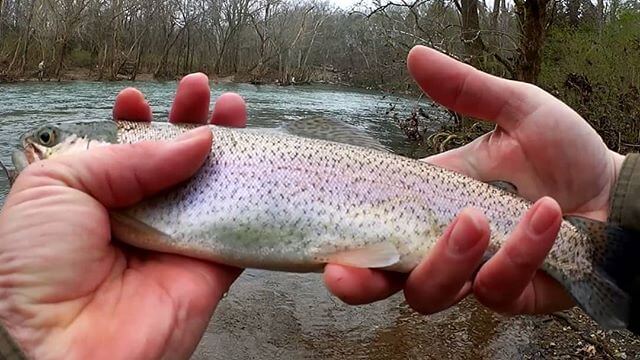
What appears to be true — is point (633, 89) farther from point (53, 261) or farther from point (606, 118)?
point (53, 261)

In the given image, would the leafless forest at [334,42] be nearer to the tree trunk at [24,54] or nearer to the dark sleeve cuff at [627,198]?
the tree trunk at [24,54]

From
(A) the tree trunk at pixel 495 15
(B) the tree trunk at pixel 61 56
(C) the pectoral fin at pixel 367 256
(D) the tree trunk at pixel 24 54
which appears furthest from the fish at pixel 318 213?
(B) the tree trunk at pixel 61 56

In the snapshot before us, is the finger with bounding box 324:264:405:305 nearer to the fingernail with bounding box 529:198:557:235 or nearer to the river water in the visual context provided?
the fingernail with bounding box 529:198:557:235

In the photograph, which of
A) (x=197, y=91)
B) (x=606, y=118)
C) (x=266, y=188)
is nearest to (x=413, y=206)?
(x=266, y=188)

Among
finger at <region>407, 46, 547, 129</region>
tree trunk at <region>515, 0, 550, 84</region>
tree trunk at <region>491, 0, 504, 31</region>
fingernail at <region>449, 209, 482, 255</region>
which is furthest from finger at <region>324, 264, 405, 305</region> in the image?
tree trunk at <region>491, 0, 504, 31</region>

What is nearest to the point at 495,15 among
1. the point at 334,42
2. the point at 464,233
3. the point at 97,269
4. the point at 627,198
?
the point at 627,198

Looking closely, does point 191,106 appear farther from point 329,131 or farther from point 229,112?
point 329,131
